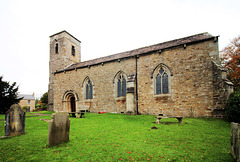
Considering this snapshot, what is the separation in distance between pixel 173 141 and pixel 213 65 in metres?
8.73

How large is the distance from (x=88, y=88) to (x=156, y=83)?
8.97 m

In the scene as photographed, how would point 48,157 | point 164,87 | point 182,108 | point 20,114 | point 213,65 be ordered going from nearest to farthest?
point 48,157 → point 20,114 → point 213,65 → point 182,108 → point 164,87

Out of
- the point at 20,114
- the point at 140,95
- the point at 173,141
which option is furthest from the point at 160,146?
the point at 140,95

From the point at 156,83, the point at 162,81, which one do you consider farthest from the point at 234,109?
the point at 156,83

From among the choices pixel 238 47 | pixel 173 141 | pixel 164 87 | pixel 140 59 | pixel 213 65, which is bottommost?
pixel 173 141

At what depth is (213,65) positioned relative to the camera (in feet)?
34.3

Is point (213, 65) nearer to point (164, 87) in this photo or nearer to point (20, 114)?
point (164, 87)

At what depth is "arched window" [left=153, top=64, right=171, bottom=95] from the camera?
40.8 feet

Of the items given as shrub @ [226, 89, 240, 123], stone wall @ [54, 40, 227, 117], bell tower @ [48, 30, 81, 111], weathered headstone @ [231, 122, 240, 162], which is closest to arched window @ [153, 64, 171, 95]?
stone wall @ [54, 40, 227, 117]

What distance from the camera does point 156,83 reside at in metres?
13.0

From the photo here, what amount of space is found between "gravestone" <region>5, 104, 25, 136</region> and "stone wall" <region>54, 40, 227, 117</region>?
31.9ft

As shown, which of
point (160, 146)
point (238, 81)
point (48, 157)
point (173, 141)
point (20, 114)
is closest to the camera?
point (48, 157)

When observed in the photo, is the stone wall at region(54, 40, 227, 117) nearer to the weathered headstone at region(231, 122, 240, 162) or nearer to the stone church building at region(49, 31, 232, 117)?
the stone church building at region(49, 31, 232, 117)

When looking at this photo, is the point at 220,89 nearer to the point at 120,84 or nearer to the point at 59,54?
the point at 120,84
